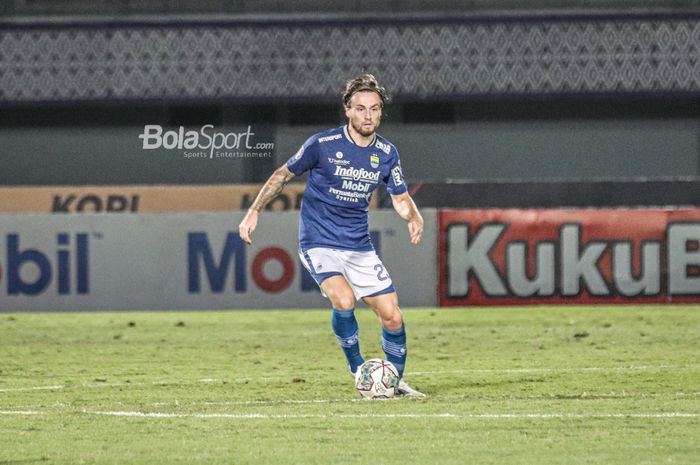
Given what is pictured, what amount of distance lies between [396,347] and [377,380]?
402 mm

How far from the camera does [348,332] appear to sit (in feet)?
34.6

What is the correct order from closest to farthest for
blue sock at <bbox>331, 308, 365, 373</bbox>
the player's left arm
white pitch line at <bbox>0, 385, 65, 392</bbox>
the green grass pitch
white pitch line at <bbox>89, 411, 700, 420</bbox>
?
the green grass pitch, white pitch line at <bbox>89, 411, 700, 420</bbox>, blue sock at <bbox>331, 308, 365, 373</bbox>, the player's left arm, white pitch line at <bbox>0, 385, 65, 392</bbox>

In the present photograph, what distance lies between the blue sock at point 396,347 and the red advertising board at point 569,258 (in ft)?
29.8

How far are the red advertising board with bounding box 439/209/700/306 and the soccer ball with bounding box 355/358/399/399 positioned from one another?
30.8 ft

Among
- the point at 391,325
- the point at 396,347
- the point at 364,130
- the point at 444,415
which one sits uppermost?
the point at 364,130

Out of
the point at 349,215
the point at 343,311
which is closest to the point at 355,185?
the point at 349,215

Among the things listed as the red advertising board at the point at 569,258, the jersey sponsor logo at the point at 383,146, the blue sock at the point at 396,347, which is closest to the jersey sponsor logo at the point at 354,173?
the jersey sponsor logo at the point at 383,146

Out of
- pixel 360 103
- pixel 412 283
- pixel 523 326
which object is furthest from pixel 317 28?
pixel 360 103

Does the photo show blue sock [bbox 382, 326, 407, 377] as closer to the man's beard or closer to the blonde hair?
the man's beard

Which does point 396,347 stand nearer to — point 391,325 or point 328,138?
point 391,325

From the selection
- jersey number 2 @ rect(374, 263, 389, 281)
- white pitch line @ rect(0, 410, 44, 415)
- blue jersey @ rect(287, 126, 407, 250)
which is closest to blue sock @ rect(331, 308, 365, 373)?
jersey number 2 @ rect(374, 263, 389, 281)

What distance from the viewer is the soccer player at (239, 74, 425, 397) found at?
411 inches

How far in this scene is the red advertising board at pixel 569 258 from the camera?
19.6 meters

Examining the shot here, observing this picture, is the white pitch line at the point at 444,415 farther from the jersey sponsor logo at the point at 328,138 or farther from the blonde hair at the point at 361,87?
the blonde hair at the point at 361,87
